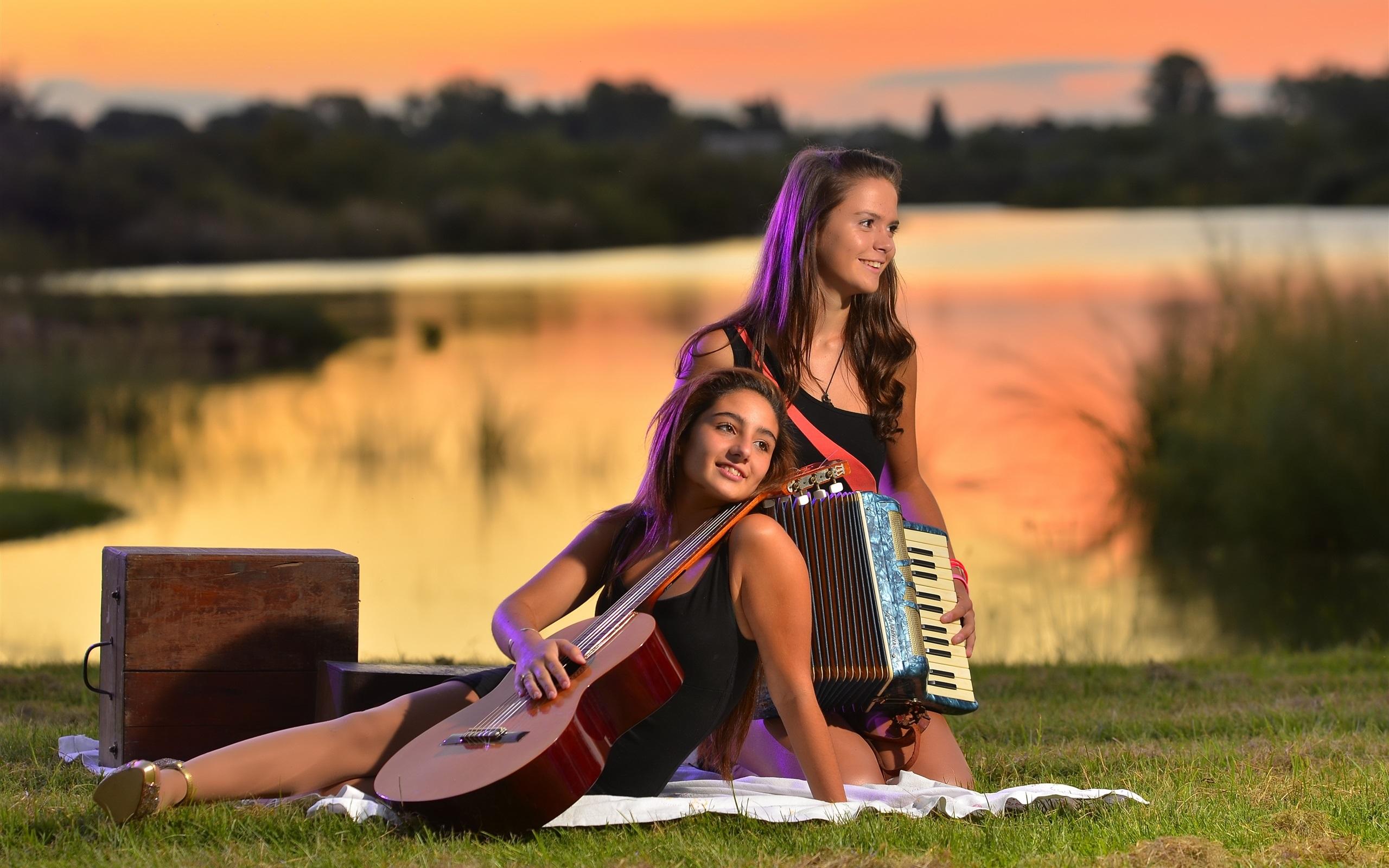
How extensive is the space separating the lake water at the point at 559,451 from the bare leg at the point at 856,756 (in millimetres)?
1530

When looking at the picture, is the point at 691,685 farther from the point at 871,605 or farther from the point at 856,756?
the point at 856,756

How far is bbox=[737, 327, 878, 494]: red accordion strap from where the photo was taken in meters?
4.52

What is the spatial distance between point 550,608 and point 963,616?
107 cm

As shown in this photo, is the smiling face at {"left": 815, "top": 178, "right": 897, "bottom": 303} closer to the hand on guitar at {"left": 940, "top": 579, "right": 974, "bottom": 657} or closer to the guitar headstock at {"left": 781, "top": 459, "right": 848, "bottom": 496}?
the guitar headstock at {"left": 781, "top": 459, "right": 848, "bottom": 496}

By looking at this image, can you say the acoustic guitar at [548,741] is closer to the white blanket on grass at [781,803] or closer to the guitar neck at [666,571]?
the guitar neck at [666,571]

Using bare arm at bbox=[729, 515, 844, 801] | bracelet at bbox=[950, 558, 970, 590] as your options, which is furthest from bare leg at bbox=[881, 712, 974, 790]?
bare arm at bbox=[729, 515, 844, 801]

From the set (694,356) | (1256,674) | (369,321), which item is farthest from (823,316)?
(369,321)

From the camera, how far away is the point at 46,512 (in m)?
17.4

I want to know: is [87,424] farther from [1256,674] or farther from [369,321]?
[1256,674]

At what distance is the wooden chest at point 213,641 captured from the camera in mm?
4699

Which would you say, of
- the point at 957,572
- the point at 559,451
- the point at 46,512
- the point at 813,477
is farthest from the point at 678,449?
the point at 559,451

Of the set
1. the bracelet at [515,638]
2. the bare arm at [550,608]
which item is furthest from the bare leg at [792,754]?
the bracelet at [515,638]

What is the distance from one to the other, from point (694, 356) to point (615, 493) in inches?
567

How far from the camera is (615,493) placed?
1886cm
